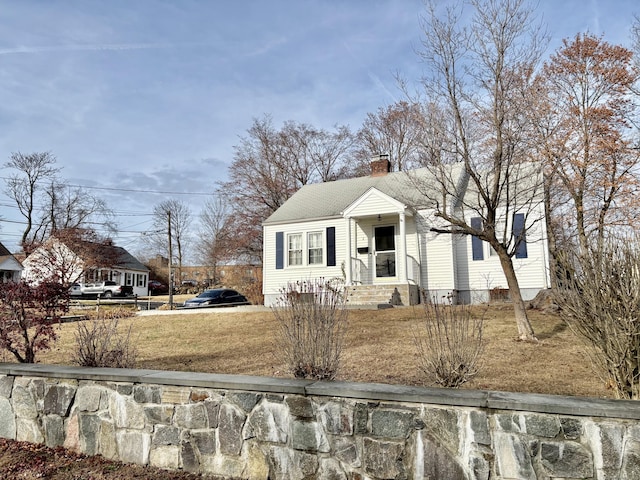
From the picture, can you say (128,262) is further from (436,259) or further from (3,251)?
(436,259)

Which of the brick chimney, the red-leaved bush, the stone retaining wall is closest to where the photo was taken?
the stone retaining wall

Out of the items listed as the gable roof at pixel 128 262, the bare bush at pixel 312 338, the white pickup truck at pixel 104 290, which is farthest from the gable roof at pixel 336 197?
the gable roof at pixel 128 262

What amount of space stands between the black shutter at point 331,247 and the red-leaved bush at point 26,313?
37.1 feet

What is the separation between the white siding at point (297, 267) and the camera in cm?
1675

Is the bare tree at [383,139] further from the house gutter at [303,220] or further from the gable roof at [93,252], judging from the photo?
the gable roof at [93,252]

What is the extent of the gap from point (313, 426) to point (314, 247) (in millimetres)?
14401

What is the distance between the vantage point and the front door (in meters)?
16.0

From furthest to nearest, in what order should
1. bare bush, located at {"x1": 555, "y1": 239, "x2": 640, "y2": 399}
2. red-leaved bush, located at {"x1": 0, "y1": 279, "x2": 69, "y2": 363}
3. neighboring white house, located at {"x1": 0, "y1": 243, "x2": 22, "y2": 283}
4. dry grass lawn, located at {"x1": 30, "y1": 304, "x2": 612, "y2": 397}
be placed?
neighboring white house, located at {"x1": 0, "y1": 243, "x2": 22, "y2": 283} < red-leaved bush, located at {"x1": 0, "y1": 279, "x2": 69, "y2": 363} < dry grass lawn, located at {"x1": 30, "y1": 304, "x2": 612, "y2": 397} < bare bush, located at {"x1": 555, "y1": 239, "x2": 640, "y2": 399}

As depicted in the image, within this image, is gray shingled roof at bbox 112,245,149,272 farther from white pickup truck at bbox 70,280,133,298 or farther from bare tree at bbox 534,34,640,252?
bare tree at bbox 534,34,640,252

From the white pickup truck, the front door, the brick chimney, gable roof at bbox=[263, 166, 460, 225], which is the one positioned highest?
the brick chimney

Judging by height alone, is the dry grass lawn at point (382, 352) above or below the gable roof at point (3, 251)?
below

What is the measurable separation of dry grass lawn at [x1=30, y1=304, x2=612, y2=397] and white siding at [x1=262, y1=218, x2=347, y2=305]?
4.68 meters

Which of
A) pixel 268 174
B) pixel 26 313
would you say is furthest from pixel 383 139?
pixel 26 313

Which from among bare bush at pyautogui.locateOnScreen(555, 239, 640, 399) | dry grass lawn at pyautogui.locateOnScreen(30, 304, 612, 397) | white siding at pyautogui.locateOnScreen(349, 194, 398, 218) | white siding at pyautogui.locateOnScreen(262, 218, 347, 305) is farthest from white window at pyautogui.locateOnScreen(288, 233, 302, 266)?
A: bare bush at pyautogui.locateOnScreen(555, 239, 640, 399)
